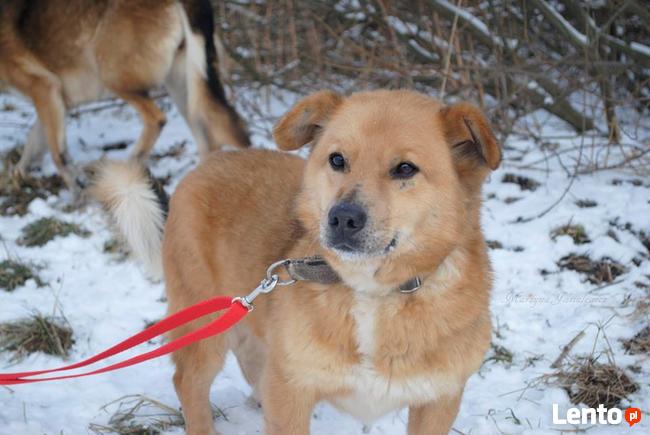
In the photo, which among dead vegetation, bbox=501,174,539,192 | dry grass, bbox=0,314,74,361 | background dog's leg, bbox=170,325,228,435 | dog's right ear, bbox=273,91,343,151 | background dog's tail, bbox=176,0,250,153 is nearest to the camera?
dog's right ear, bbox=273,91,343,151

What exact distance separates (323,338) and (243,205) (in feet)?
2.59

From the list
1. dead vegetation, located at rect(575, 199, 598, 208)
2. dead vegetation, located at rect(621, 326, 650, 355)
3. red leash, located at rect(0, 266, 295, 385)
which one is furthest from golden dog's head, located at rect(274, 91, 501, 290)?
dead vegetation, located at rect(575, 199, 598, 208)

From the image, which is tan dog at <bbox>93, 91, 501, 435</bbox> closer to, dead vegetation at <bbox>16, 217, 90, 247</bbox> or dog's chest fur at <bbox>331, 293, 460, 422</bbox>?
Result: dog's chest fur at <bbox>331, 293, 460, 422</bbox>

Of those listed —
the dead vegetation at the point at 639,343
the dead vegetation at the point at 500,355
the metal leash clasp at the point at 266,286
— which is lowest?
the dead vegetation at the point at 500,355

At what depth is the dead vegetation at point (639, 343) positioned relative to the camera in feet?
11.3

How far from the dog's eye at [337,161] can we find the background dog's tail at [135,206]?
1.20 metres

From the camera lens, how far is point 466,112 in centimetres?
243

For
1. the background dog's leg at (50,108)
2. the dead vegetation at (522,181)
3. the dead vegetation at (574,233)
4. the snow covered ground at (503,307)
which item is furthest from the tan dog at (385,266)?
the background dog's leg at (50,108)

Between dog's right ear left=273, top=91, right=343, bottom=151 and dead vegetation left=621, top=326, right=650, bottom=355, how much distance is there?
184 cm

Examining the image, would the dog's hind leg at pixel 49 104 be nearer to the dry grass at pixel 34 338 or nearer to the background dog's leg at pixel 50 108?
the background dog's leg at pixel 50 108

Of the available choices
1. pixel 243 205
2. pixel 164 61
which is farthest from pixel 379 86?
pixel 243 205

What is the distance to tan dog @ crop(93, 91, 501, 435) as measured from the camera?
237cm

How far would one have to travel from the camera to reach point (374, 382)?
242 centimetres

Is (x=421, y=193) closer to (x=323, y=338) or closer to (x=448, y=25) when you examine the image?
(x=323, y=338)
